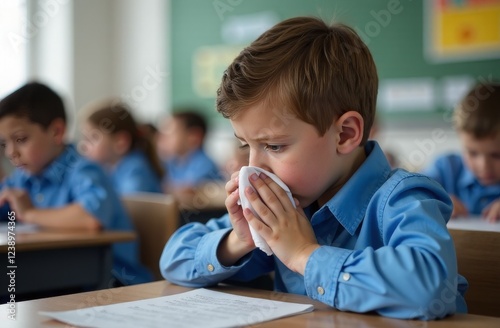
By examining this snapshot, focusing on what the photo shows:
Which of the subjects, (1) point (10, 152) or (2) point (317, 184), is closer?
(2) point (317, 184)

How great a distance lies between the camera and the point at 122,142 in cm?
370

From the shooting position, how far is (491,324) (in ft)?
2.97

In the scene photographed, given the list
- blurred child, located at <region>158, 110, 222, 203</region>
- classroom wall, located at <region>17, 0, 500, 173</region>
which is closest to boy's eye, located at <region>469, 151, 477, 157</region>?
classroom wall, located at <region>17, 0, 500, 173</region>

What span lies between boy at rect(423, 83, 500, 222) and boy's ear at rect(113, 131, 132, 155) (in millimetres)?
1773

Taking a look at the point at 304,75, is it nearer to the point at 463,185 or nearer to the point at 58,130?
the point at 58,130

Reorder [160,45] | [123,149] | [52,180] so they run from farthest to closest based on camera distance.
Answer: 1. [160,45]
2. [123,149]
3. [52,180]

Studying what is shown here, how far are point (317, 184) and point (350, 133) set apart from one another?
11 cm

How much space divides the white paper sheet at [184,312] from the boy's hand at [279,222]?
84 mm

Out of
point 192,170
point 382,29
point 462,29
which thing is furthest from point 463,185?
point 192,170

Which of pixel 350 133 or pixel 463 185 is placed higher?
pixel 350 133

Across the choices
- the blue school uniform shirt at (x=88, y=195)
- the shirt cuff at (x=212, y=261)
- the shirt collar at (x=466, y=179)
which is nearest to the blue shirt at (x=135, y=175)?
the blue school uniform shirt at (x=88, y=195)

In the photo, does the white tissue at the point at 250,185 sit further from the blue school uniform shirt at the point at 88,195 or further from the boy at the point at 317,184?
the blue school uniform shirt at the point at 88,195

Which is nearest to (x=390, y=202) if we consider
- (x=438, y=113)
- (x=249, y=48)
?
(x=249, y=48)

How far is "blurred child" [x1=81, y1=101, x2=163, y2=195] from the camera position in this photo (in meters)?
3.59
